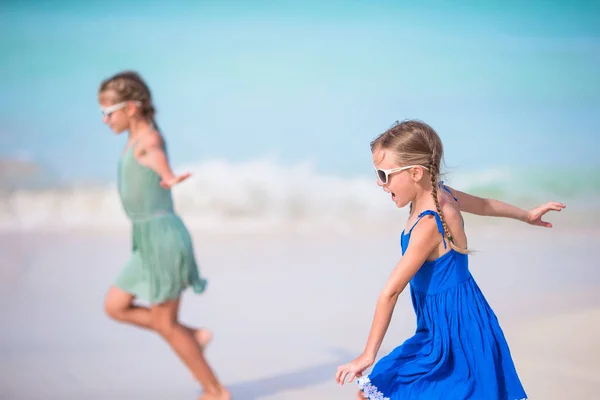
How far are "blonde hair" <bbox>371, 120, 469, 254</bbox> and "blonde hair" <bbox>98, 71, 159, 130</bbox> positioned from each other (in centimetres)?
135

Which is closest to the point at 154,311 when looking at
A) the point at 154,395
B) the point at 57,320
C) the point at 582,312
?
the point at 154,395

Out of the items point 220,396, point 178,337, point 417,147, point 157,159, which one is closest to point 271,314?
point 220,396

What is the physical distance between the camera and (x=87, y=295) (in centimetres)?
616

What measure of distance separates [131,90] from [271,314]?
227 centimetres

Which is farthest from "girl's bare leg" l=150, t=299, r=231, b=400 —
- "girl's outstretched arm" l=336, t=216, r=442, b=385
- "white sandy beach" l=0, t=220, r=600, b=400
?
"girl's outstretched arm" l=336, t=216, r=442, b=385

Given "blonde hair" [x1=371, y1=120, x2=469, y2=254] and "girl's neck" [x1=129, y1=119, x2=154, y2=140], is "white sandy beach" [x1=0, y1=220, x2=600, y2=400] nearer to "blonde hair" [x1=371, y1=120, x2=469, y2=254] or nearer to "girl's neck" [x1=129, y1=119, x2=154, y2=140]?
"girl's neck" [x1=129, y1=119, x2=154, y2=140]

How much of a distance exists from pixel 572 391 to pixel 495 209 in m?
1.27

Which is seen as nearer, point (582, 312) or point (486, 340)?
point (486, 340)

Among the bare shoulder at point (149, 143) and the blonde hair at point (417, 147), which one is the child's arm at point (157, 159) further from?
the blonde hair at point (417, 147)

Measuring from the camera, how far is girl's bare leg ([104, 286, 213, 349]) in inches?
145

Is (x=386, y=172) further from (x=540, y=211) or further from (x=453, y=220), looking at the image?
(x=540, y=211)

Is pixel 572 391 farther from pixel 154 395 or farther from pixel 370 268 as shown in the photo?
pixel 370 268

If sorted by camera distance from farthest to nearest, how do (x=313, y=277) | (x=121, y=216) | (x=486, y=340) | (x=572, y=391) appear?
(x=121, y=216), (x=313, y=277), (x=572, y=391), (x=486, y=340)

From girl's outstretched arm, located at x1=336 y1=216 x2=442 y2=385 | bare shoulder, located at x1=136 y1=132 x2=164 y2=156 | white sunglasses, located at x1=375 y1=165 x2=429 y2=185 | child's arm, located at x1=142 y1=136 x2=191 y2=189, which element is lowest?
girl's outstretched arm, located at x1=336 y1=216 x2=442 y2=385
